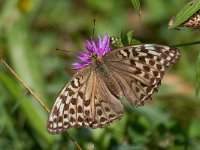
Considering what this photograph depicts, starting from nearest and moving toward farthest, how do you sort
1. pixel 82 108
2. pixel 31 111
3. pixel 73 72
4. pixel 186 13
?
pixel 186 13 < pixel 82 108 < pixel 31 111 < pixel 73 72

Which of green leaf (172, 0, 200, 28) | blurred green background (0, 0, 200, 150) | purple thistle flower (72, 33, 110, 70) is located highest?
purple thistle flower (72, 33, 110, 70)

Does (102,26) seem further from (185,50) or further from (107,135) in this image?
(107,135)

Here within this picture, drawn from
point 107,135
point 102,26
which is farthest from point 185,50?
point 107,135

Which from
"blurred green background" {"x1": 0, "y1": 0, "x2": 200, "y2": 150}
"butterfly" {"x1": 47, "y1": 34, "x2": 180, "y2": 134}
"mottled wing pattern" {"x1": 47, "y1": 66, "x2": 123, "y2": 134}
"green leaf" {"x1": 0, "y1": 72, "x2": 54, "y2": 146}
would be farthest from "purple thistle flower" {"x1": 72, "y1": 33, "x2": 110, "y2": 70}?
"green leaf" {"x1": 0, "y1": 72, "x2": 54, "y2": 146}

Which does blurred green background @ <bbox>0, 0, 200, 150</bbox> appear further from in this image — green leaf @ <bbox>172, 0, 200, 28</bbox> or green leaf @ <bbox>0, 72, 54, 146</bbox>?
green leaf @ <bbox>172, 0, 200, 28</bbox>

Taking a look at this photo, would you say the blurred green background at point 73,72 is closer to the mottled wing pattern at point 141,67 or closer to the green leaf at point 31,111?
the green leaf at point 31,111

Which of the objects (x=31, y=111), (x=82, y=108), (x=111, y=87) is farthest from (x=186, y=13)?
(x=31, y=111)

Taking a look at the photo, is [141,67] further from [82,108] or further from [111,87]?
[82,108]
